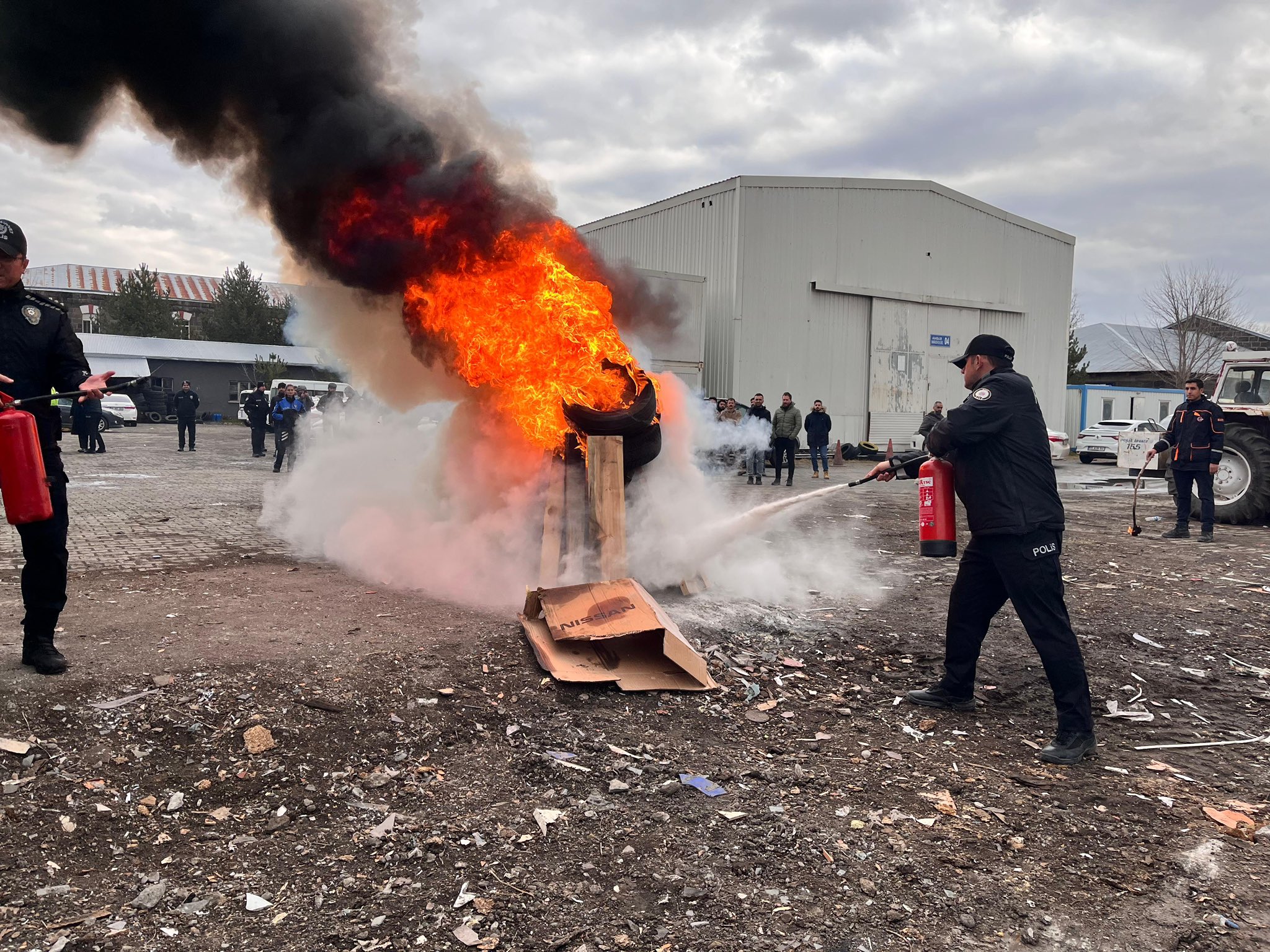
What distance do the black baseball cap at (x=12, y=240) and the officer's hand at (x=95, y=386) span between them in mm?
692

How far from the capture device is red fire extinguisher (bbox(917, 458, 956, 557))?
4742 mm

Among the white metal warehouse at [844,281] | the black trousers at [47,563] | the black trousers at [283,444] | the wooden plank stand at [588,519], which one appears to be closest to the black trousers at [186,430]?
the black trousers at [283,444]

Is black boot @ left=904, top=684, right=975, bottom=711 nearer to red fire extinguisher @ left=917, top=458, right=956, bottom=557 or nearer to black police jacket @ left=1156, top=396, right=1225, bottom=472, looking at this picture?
red fire extinguisher @ left=917, top=458, right=956, bottom=557

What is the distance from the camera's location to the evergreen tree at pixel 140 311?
46938 mm

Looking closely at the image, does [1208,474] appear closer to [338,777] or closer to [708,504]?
[708,504]

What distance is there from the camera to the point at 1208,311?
3544 centimetres

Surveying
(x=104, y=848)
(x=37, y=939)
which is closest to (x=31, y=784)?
(x=104, y=848)

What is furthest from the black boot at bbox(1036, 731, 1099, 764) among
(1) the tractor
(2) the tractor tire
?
(1) the tractor

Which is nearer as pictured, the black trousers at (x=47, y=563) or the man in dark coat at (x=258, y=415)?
the black trousers at (x=47, y=563)

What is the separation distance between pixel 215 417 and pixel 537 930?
45.7 meters

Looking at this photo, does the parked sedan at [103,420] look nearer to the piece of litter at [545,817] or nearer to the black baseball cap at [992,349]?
the piece of litter at [545,817]

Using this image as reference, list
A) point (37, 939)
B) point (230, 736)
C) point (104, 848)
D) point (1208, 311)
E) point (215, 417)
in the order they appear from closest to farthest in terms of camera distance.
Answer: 1. point (37, 939)
2. point (104, 848)
3. point (230, 736)
4. point (1208, 311)
5. point (215, 417)

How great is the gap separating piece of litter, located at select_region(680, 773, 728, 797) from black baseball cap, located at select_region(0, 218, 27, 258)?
Result: 4.17 m

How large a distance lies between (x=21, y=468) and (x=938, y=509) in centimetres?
477
